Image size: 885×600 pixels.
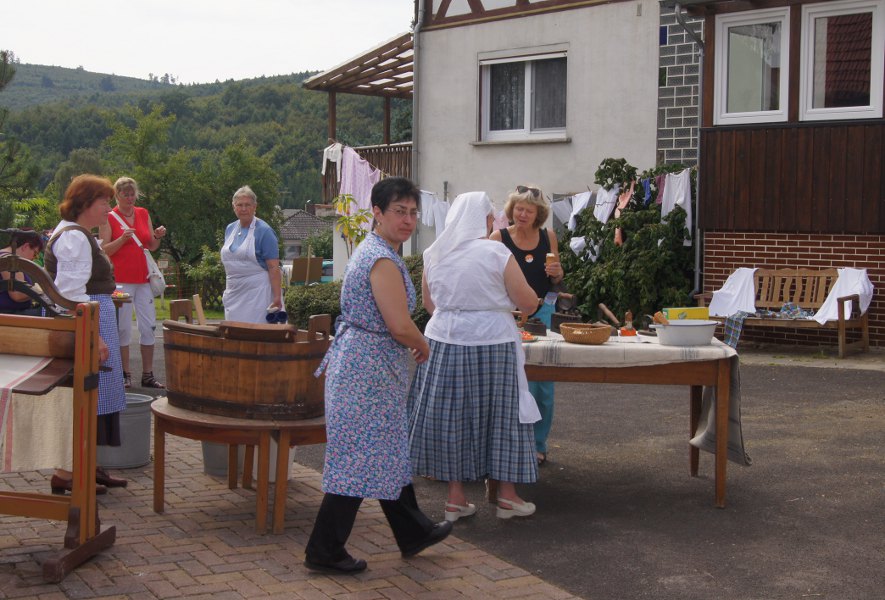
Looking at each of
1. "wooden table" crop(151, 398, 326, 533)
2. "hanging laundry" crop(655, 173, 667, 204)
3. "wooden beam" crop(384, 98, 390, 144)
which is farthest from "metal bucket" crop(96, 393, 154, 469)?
"wooden beam" crop(384, 98, 390, 144)

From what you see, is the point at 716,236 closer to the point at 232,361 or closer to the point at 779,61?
the point at 779,61

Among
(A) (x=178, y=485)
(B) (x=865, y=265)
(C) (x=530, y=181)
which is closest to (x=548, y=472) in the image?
(A) (x=178, y=485)

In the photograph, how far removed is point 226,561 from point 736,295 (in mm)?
9794

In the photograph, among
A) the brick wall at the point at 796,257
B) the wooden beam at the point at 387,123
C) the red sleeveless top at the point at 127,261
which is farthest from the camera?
the wooden beam at the point at 387,123

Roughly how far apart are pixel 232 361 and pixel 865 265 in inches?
383

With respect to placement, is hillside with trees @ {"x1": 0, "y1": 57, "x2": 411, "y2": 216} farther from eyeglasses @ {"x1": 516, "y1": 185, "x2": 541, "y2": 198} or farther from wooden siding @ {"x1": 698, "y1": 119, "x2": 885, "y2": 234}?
eyeglasses @ {"x1": 516, "y1": 185, "x2": 541, "y2": 198}

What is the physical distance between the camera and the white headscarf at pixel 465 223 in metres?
5.89

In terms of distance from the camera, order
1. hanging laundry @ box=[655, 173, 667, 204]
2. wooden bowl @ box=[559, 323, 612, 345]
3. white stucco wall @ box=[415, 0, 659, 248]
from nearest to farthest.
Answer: wooden bowl @ box=[559, 323, 612, 345]
hanging laundry @ box=[655, 173, 667, 204]
white stucco wall @ box=[415, 0, 659, 248]

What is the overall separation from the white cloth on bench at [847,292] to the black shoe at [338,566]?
354 inches

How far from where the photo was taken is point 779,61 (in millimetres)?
13648

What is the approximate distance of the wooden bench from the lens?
503 inches

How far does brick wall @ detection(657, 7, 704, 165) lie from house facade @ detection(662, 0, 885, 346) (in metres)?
2.10

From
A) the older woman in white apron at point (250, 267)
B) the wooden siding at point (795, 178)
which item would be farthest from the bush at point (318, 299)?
the older woman in white apron at point (250, 267)

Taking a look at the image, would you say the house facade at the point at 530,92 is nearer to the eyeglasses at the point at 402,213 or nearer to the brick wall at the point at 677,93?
the brick wall at the point at 677,93
